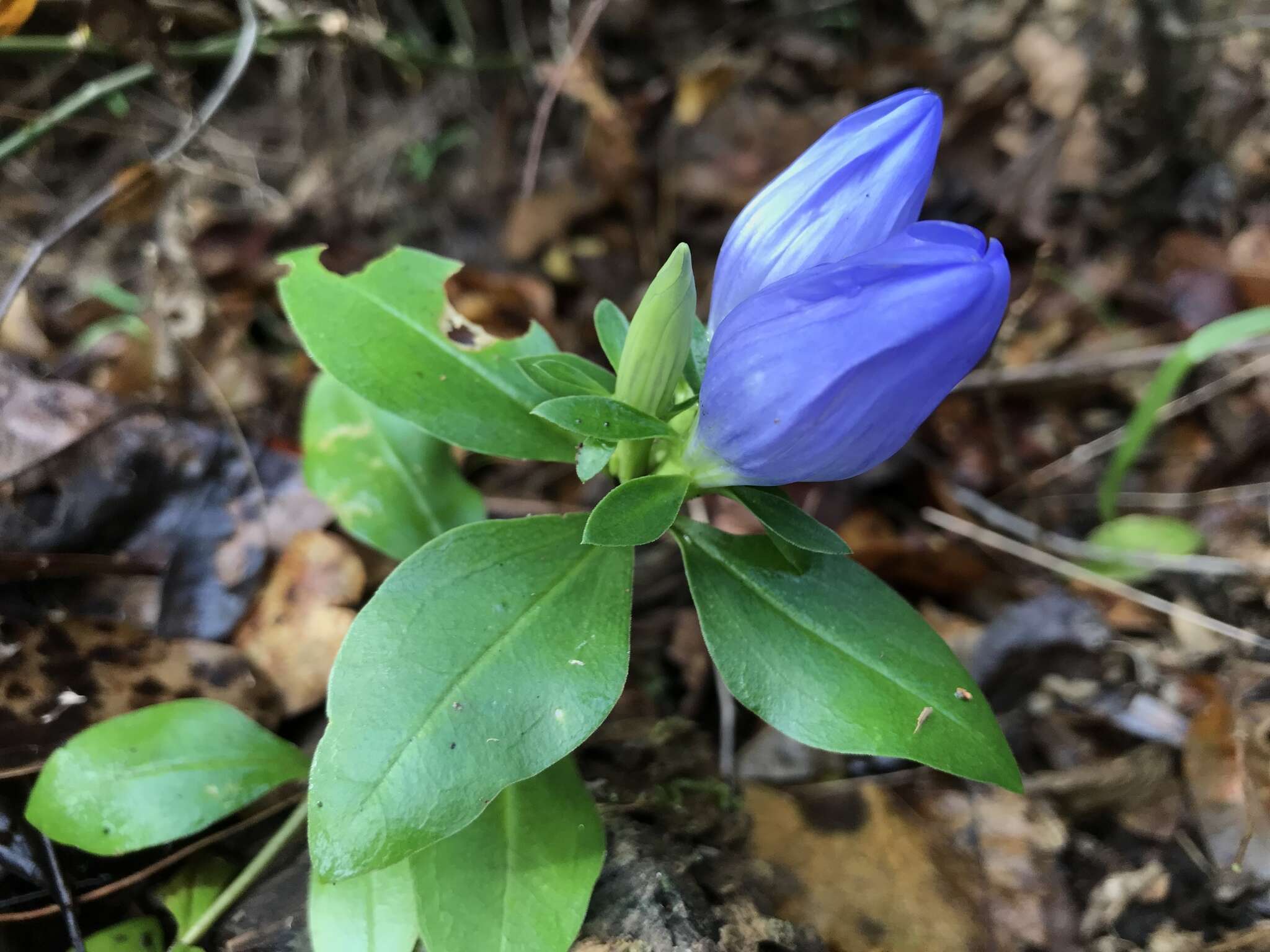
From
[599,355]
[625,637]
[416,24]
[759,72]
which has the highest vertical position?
[416,24]

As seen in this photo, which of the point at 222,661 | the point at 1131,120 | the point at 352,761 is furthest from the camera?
the point at 1131,120

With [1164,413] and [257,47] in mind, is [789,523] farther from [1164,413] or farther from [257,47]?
[257,47]

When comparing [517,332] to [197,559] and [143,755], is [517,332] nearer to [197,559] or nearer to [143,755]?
[197,559]

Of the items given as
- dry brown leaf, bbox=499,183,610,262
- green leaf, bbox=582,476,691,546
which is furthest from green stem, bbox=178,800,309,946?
dry brown leaf, bbox=499,183,610,262

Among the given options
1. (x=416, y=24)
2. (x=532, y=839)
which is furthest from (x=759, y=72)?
(x=532, y=839)

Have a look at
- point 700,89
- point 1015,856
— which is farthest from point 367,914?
point 700,89

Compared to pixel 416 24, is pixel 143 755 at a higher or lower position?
lower

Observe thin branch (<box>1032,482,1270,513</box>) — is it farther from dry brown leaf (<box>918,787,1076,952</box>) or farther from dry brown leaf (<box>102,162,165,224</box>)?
dry brown leaf (<box>102,162,165,224</box>)

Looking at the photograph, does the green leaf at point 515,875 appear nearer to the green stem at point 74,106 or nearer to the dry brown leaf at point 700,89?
the green stem at point 74,106
